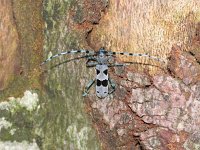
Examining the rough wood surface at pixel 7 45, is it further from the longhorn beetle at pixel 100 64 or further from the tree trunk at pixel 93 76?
the longhorn beetle at pixel 100 64

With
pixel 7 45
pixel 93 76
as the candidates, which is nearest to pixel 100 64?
pixel 93 76

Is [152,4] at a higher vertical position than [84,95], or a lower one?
higher

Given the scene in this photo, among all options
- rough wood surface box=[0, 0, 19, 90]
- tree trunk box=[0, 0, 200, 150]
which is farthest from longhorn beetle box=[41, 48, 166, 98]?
rough wood surface box=[0, 0, 19, 90]

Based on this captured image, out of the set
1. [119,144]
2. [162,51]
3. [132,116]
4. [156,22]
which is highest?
[156,22]

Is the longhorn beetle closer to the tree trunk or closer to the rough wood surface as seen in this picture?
the tree trunk

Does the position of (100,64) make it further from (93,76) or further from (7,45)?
(7,45)

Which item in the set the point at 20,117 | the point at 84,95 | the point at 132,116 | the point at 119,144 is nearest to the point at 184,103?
the point at 132,116

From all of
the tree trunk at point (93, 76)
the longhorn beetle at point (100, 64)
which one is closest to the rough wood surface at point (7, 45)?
the tree trunk at point (93, 76)

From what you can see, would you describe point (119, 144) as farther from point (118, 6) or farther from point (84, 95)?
point (118, 6)
